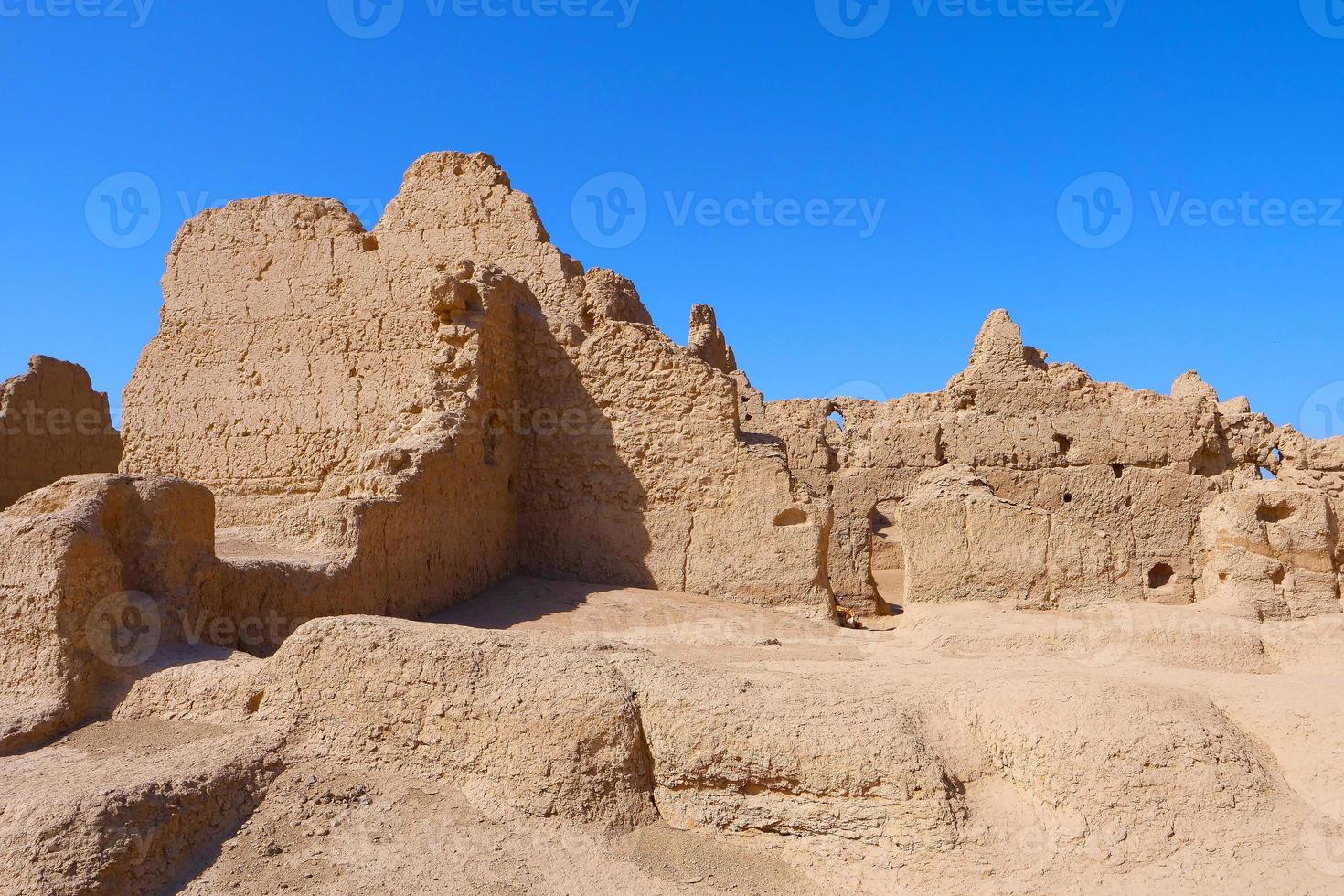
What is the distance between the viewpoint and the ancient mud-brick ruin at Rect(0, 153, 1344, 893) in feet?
13.9

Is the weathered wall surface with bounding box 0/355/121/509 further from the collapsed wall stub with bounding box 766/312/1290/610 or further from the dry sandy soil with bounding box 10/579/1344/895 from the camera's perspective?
the collapsed wall stub with bounding box 766/312/1290/610

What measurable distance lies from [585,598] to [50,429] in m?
8.60

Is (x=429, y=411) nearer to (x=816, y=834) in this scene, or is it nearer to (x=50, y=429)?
(x=816, y=834)

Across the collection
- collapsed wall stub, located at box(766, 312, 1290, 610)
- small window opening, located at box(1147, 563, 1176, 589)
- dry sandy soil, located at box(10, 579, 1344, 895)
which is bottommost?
dry sandy soil, located at box(10, 579, 1344, 895)

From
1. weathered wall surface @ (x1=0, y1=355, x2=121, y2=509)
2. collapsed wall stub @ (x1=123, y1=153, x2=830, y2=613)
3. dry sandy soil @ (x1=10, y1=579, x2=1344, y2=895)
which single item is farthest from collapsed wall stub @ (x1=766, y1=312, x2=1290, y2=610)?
weathered wall surface @ (x1=0, y1=355, x2=121, y2=509)

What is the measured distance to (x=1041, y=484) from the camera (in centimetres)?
1200

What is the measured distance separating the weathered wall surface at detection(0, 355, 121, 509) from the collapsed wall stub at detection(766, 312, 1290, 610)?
401 inches

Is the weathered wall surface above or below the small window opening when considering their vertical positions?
above

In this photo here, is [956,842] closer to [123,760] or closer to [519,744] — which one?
[519,744]

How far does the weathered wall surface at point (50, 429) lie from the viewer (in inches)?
494

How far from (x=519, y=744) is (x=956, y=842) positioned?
1.91 metres

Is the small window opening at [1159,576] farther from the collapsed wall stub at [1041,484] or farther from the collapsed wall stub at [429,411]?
the collapsed wall stub at [429,411]

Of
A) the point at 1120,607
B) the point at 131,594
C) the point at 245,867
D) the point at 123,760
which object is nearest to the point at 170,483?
the point at 131,594

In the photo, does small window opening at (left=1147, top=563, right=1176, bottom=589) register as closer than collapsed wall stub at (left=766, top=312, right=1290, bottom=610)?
No
